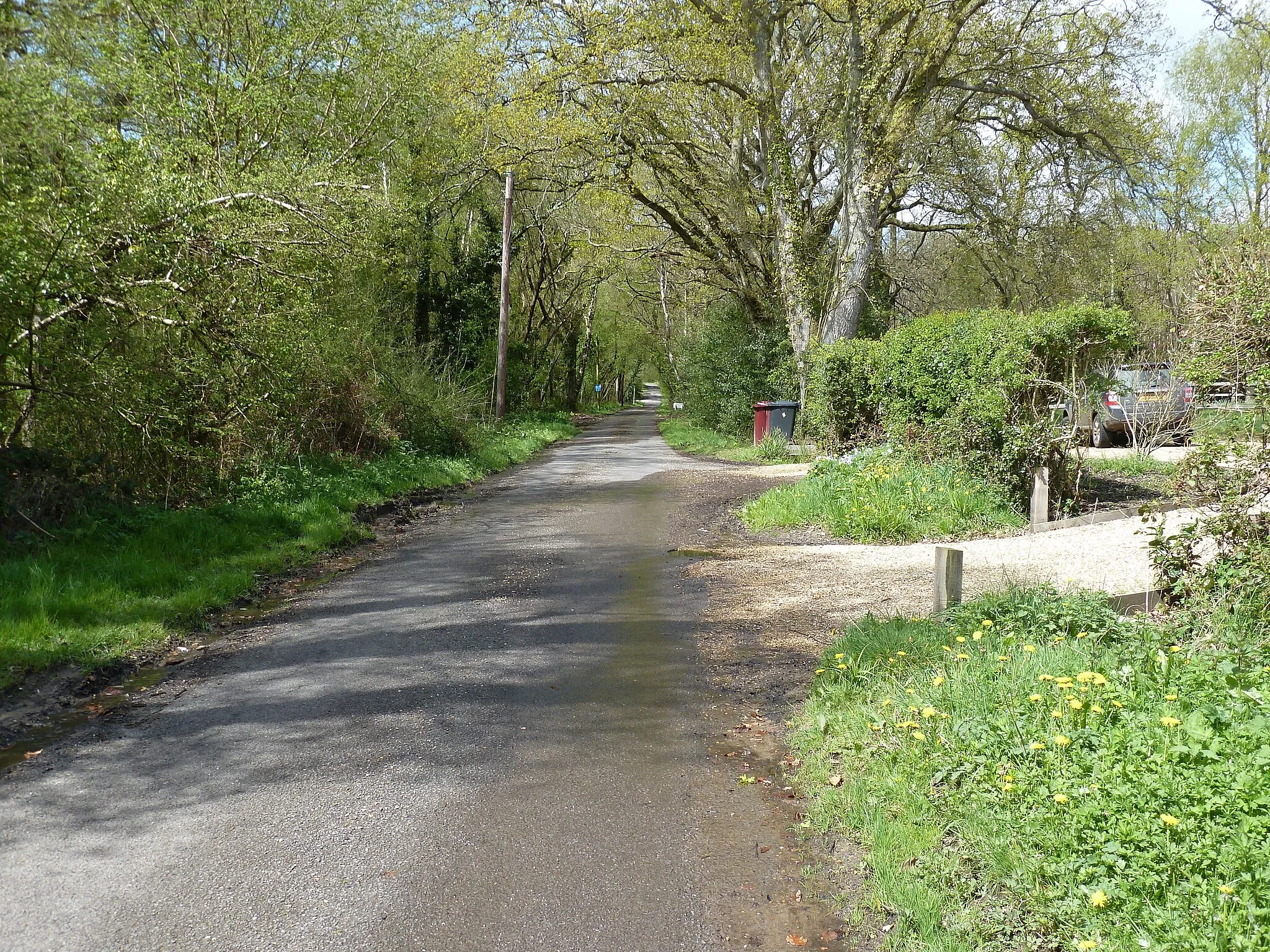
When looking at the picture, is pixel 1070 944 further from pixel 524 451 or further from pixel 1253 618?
pixel 524 451

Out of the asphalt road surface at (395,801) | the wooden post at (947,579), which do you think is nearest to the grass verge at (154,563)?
the asphalt road surface at (395,801)

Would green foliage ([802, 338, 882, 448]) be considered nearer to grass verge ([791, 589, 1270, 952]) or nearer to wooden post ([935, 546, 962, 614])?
wooden post ([935, 546, 962, 614])

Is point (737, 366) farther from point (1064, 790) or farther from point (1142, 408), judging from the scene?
point (1064, 790)

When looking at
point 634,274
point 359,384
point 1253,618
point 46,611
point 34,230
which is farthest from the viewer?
point 634,274

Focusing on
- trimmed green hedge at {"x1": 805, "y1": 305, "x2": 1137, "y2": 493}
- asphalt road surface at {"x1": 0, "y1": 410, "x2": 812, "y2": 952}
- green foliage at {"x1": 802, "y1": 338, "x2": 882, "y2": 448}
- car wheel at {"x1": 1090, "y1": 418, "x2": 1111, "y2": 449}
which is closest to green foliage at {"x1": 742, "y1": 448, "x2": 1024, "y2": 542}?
trimmed green hedge at {"x1": 805, "y1": 305, "x2": 1137, "y2": 493}

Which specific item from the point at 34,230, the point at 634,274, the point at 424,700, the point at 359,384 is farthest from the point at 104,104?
the point at 634,274

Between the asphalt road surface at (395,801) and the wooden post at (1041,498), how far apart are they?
5615 millimetres

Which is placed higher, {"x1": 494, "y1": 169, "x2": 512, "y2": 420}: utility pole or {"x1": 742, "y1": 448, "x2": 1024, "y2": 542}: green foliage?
{"x1": 494, "y1": 169, "x2": 512, "y2": 420}: utility pole

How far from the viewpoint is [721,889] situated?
12.8 ft

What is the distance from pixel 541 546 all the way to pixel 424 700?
18.4 ft

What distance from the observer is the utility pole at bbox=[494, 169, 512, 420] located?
2766 centimetres

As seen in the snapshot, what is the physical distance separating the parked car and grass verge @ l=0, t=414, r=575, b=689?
9.88 m

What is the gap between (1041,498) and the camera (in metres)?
11.5

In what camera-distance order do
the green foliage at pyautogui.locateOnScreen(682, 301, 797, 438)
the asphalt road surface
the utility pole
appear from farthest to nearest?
the utility pole
the green foliage at pyautogui.locateOnScreen(682, 301, 797, 438)
the asphalt road surface
